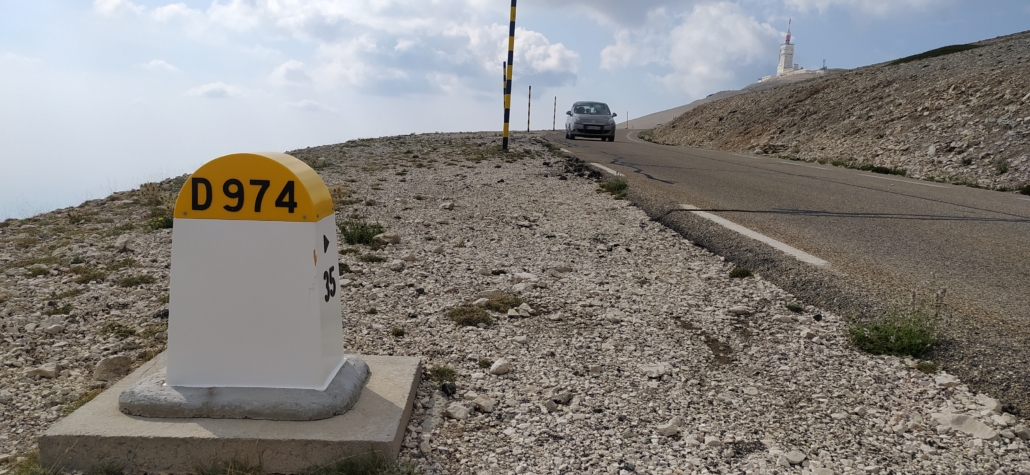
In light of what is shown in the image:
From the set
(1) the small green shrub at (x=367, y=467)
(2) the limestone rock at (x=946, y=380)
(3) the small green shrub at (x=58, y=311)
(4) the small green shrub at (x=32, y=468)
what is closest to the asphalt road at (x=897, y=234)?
(2) the limestone rock at (x=946, y=380)

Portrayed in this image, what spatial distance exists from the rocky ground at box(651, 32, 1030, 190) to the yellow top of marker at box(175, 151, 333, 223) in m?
13.1

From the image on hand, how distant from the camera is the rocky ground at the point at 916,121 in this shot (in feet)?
45.0

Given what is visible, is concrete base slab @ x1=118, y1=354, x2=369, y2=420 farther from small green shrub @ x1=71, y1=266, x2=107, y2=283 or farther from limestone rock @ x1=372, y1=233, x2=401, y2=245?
limestone rock @ x1=372, y1=233, x2=401, y2=245

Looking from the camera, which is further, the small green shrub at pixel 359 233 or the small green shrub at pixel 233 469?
the small green shrub at pixel 359 233

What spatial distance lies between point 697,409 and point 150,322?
356 centimetres

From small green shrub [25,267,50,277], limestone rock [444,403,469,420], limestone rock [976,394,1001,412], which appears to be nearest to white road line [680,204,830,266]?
limestone rock [976,394,1001,412]

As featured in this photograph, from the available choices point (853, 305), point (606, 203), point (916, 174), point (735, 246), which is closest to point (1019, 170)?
point (916, 174)

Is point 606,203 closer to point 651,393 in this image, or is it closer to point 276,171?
point 651,393

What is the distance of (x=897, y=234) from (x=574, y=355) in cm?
445

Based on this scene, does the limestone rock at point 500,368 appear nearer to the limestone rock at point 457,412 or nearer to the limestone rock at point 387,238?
the limestone rock at point 457,412

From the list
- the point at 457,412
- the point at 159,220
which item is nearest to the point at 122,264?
the point at 159,220

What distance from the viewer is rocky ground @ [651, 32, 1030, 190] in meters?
13.7

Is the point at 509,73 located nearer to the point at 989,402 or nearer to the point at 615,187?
the point at 615,187

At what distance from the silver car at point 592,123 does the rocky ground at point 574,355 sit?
57.3 feet
